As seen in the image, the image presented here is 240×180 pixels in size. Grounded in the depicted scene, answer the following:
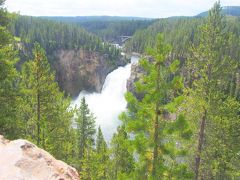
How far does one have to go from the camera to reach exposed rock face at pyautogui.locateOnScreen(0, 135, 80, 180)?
414 inches

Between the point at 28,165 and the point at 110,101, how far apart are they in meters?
79.8

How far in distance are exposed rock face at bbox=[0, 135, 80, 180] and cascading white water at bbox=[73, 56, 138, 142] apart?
50.5 m

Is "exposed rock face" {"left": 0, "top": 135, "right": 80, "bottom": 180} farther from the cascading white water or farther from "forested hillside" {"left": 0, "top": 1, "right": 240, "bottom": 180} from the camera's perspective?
the cascading white water

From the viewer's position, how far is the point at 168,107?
47.0ft

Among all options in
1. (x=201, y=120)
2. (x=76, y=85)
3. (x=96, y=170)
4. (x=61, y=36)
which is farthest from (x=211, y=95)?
(x=61, y=36)

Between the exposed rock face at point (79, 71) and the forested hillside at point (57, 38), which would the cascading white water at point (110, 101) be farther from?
the forested hillside at point (57, 38)

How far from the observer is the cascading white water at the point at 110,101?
2803 inches

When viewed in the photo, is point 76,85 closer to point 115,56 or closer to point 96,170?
point 115,56

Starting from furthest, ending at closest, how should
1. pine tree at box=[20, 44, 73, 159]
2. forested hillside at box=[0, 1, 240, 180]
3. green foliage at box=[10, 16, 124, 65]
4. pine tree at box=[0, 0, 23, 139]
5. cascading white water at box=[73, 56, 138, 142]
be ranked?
1. green foliage at box=[10, 16, 124, 65]
2. cascading white water at box=[73, 56, 138, 142]
3. pine tree at box=[20, 44, 73, 159]
4. pine tree at box=[0, 0, 23, 139]
5. forested hillside at box=[0, 1, 240, 180]

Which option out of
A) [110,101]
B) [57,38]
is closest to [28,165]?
[110,101]

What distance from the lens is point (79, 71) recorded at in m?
106

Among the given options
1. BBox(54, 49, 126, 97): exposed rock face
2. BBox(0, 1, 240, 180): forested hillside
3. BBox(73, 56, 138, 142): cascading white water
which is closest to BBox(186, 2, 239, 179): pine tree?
BBox(0, 1, 240, 180): forested hillside

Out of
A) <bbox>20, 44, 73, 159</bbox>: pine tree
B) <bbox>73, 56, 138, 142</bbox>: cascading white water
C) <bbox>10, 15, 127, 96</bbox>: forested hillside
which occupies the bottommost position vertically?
<bbox>73, 56, 138, 142</bbox>: cascading white water

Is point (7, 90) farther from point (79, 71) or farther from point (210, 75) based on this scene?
point (79, 71)
